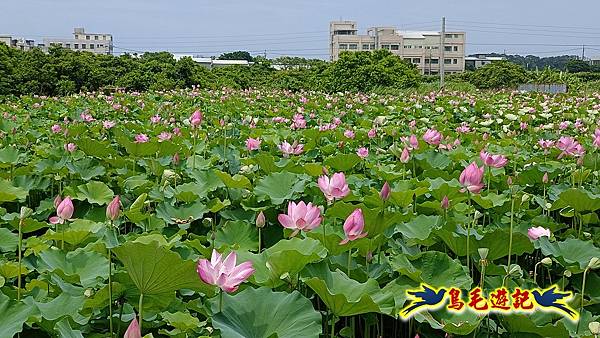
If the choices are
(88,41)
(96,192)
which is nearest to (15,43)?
(96,192)

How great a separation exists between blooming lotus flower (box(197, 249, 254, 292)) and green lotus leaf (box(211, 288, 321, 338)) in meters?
0.04

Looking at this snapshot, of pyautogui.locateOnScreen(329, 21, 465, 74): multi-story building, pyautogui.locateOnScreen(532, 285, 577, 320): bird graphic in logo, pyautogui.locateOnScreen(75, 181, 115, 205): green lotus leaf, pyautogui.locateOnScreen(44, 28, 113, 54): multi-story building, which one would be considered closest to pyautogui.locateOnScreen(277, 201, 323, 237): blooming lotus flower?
pyautogui.locateOnScreen(532, 285, 577, 320): bird graphic in logo

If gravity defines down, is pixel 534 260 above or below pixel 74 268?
below

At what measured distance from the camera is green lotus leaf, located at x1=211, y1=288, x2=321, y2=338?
1075 mm

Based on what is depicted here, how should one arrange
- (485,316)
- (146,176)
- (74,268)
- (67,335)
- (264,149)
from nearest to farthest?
(67,335), (485,316), (74,268), (146,176), (264,149)

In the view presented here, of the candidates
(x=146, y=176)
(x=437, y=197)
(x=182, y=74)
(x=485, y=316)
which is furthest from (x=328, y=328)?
(x=182, y=74)

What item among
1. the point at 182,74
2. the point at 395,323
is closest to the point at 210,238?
the point at 395,323

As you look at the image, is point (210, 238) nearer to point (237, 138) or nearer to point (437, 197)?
point (437, 197)

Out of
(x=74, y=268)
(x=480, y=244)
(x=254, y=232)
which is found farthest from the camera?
(x=254, y=232)

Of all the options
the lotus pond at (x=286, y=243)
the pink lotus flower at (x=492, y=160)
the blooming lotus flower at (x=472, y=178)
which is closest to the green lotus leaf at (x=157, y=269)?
the lotus pond at (x=286, y=243)

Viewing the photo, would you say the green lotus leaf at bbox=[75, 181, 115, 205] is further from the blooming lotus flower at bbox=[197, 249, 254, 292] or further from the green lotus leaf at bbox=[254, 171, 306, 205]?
the blooming lotus flower at bbox=[197, 249, 254, 292]

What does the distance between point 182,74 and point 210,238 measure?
539 inches

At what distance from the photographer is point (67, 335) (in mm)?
990

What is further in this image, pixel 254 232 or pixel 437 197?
pixel 437 197
